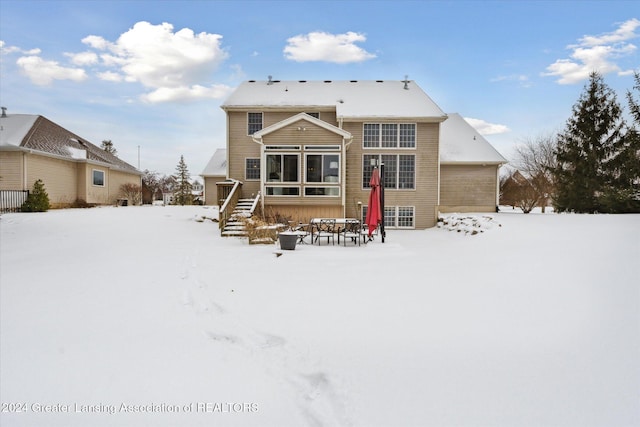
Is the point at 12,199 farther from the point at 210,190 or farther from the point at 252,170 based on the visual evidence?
the point at 210,190

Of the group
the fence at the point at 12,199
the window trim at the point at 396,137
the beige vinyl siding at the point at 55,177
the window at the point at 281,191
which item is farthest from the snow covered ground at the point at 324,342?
the beige vinyl siding at the point at 55,177

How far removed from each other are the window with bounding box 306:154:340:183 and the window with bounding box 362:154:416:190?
249 cm

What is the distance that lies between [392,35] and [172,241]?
12.0 metres

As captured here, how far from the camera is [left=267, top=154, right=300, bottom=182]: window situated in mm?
16359

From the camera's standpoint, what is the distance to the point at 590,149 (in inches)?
712

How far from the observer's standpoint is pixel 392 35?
1435 cm

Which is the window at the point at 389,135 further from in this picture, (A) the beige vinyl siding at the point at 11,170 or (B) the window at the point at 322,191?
(A) the beige vinyl siding at the point at 11,170

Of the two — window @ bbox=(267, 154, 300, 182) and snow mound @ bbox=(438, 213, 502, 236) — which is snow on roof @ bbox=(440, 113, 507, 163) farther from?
window @ bbox=(267, 154, 300, 182)

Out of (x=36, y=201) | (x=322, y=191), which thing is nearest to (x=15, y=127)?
(x=36, y=201)

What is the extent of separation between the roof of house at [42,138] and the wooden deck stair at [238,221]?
44.7 ft

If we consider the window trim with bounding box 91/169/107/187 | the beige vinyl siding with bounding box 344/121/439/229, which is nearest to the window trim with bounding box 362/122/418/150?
the beige vinyl siding with bounding box 344/121/439/229

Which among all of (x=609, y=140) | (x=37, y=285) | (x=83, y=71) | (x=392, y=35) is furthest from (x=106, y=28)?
(x=609, y=140)

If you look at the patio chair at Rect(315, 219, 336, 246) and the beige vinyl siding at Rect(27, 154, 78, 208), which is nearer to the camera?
the patio chair at Rect(315, 219, 336, 246)

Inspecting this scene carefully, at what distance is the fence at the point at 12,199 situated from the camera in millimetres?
17698
